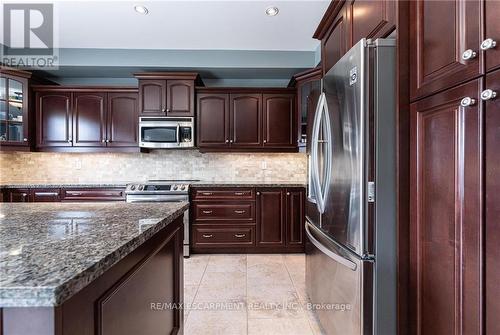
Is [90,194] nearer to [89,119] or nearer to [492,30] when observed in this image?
[89,119]

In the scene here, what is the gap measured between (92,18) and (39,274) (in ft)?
10.2

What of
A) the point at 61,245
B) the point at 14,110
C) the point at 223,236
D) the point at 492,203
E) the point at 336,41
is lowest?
the point at 223,236

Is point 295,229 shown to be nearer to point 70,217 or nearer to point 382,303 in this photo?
point 382,303

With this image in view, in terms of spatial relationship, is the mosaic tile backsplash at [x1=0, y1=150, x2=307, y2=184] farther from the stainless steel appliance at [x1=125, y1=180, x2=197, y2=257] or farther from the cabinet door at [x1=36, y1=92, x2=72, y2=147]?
the stainless steel appliance at [x1=125, y1=180, x2=197, y2=257]

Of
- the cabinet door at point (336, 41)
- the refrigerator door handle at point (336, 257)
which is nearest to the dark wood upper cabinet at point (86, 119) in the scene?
the cabinet door at point (336, 41)

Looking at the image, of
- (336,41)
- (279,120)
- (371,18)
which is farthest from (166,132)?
(371,18)

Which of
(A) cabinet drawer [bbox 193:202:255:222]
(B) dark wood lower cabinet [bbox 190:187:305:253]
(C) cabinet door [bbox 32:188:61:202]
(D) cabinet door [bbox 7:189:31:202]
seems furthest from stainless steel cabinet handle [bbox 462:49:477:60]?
(D) cabinet door [bbox 7:189:31:202]

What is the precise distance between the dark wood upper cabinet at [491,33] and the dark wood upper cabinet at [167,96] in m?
3.07

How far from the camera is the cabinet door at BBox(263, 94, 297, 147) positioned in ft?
11.6

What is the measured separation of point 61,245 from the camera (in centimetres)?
73

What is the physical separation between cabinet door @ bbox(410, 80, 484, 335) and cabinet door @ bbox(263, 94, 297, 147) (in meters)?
2.39

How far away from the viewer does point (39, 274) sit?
54 centimetres

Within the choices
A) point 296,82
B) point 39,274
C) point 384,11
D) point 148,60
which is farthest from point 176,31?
point 39,274

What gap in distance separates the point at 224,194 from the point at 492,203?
2698 millimetres
